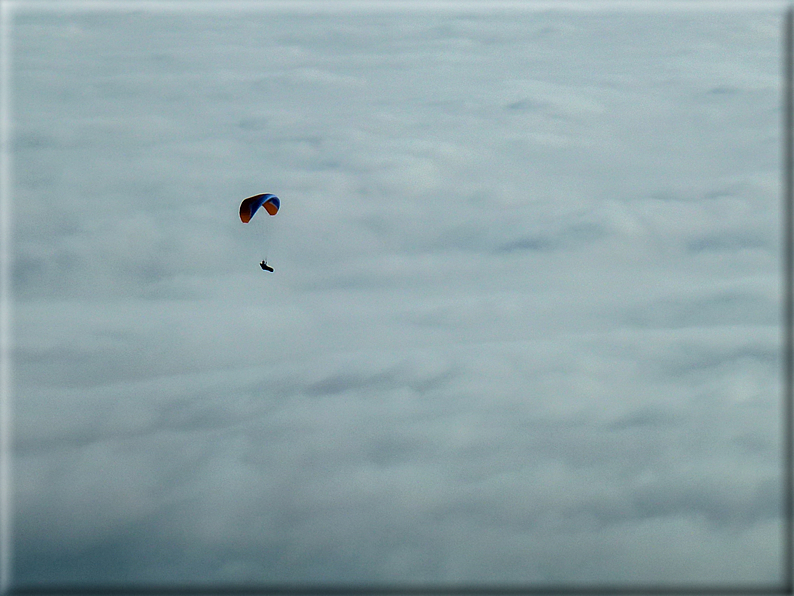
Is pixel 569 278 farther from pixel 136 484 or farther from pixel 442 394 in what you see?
pixel 136 484

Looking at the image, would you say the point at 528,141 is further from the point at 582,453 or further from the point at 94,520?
the point at 94,520

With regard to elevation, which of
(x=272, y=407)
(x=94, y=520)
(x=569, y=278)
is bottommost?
(x=94, y=520)

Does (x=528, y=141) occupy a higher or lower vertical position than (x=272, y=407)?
higher

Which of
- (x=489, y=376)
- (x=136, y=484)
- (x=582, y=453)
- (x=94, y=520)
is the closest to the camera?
(x=94, y=520)

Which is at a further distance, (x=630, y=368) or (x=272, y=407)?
(x=630, y=368)

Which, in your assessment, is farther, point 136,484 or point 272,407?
point 272,407

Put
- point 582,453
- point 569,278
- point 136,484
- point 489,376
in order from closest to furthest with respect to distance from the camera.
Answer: point 136,484
point 582,453
point 489,376
point 569,278

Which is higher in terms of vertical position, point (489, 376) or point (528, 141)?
point (528, 141)

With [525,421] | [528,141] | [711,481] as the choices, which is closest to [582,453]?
[525,421]

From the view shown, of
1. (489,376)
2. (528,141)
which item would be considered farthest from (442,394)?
(528,141)
